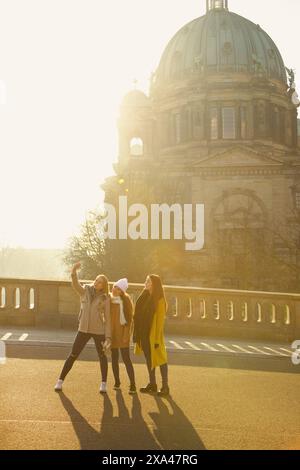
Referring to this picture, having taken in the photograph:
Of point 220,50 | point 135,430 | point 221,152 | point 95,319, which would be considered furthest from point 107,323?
point 220,50

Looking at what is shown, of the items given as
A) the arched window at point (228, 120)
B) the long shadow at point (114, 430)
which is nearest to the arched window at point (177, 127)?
the arched window at point (228, 120)

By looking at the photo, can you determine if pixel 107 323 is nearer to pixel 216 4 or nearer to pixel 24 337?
pixel 24 337

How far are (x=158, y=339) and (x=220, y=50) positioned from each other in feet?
214

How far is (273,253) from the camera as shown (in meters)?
53.6

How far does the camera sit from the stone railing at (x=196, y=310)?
49.5 feet

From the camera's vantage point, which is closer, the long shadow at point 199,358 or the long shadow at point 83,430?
the long shadow at point 83,430

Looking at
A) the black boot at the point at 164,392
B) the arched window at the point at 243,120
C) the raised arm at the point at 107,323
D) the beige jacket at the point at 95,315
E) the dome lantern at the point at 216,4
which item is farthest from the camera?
the dome lantern at the point at 216,4

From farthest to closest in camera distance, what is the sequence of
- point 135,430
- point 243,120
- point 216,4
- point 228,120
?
1. point 216,4
2. point 228,120
3. point 243,120
4. point 135,430

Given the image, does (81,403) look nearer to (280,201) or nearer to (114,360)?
(114,360)

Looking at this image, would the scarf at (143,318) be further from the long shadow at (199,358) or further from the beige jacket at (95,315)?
the long shadow at (199,358)

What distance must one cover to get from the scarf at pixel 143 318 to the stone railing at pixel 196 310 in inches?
238

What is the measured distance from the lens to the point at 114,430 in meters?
6.43

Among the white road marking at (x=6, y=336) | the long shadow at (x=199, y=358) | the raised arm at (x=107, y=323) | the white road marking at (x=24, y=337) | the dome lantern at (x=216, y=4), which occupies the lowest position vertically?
the long shadow at (x=199, y=358)

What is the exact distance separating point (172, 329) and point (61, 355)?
16.6 ft
